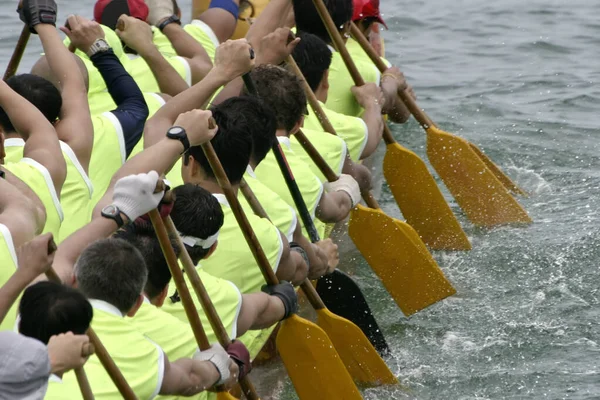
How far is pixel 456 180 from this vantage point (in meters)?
7.89

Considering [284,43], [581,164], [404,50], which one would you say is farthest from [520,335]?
[404,50]

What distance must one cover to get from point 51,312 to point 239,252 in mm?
1592

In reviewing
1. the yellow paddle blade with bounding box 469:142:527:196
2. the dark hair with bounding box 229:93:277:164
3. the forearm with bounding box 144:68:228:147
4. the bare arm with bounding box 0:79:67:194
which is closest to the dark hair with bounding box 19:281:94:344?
the bare arm with bounding box 0:79:67:194

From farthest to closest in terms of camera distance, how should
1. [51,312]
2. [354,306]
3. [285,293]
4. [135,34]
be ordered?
[135,34], [354,306], [285,293], [51,312]

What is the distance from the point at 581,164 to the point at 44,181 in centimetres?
496

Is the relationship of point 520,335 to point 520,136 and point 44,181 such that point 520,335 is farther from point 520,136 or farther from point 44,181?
point 520,136

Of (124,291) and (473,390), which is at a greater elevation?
(124,291)

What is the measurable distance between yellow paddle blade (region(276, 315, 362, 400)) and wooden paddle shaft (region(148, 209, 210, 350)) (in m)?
0.96

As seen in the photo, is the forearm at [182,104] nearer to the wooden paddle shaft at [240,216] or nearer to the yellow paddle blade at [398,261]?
the wooden paddle shaft at [240,216]

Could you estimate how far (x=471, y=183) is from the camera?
25.8 ft

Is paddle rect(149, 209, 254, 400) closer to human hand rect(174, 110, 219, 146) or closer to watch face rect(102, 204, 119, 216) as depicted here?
watch face rect(102, 204, 119, 216)

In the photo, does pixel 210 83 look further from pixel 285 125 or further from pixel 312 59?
pixel 312 59

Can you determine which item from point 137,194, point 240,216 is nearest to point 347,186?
point 240,216

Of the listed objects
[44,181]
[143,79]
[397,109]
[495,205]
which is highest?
[44,181]
